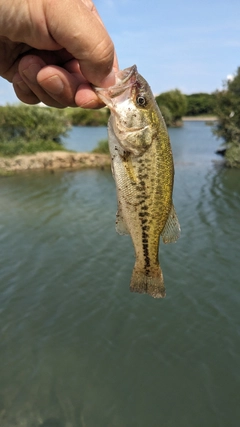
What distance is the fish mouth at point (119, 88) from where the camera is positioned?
313 centimetres

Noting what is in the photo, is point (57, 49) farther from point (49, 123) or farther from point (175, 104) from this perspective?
point (175, 104)

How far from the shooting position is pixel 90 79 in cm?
317

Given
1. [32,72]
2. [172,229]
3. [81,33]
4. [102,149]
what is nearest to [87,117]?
[102,149]

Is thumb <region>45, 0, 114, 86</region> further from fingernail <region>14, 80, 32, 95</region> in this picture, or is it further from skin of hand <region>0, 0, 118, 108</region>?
fingernail <region>14, 80, 32, 95</region>

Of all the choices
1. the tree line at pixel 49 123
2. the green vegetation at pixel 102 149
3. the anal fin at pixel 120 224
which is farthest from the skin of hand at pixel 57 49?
the green vegetation at pixel 102 149

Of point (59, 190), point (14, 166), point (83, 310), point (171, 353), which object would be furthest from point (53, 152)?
point (171, 353)

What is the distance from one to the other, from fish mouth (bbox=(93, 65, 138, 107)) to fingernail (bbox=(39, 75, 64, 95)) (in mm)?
337

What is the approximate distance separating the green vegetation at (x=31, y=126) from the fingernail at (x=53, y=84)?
29.1m

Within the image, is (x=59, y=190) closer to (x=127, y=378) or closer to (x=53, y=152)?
(x=53, y=152)

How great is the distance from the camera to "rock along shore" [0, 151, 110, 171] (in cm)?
2909

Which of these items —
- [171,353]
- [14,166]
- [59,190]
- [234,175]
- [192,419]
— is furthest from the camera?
[14,166]

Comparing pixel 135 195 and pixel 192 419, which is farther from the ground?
pixel 135 195

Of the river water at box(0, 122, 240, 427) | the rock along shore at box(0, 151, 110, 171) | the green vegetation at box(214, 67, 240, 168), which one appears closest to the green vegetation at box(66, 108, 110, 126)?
the green vegetation at box(214, 67, 240, 168)

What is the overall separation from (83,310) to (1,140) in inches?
1012
